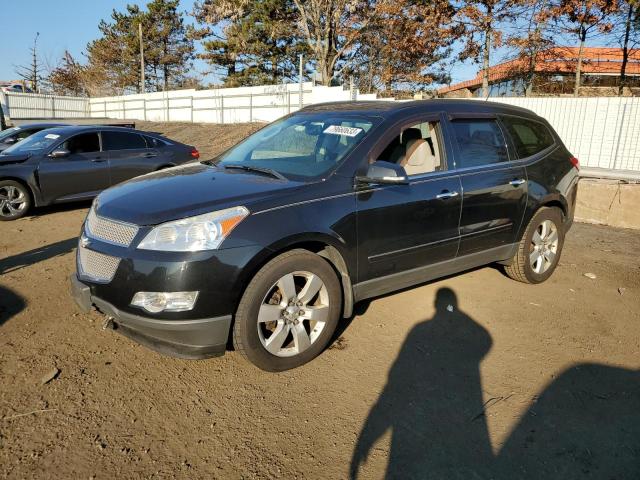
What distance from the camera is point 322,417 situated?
2777 mm

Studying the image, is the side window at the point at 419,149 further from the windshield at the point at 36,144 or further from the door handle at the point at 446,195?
the windshield at the point at 36,144

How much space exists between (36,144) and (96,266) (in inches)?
245

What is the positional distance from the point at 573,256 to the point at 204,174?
15.8 ft

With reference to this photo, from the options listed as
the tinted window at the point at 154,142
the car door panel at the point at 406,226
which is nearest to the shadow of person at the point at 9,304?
the car door panel at the point at 406,226

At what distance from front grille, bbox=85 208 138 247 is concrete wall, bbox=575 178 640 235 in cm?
719

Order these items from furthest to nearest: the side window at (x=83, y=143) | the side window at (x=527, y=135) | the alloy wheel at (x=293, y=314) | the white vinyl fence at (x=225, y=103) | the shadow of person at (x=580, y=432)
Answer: the white vinyl fence at (x=225, y=103) < the side window at (x=83, y=143) < the side window at (x=527, y=135) < the alloy wheel at (x=293, y=314) < the shadow of person at (x=580, y=432)

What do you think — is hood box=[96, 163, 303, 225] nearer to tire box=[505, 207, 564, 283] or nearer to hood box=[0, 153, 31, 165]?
tire box=[505, 207, 564, 283]

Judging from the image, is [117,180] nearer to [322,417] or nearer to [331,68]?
[322,417]

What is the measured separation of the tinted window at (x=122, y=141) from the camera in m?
8.50

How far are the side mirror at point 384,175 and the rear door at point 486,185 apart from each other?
3.02 ft

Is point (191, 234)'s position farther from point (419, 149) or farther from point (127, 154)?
point (127, 154)

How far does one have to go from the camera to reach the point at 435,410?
2842 millimetres

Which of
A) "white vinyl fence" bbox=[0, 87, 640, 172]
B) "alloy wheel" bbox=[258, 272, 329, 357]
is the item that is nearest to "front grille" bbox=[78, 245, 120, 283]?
"alloy wheel" bbox=[258, 272, 329, 357]

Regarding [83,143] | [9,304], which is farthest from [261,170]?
[83,143]
